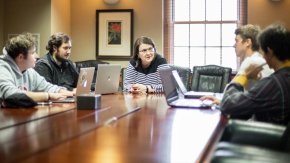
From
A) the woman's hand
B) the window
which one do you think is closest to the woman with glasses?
the woman's hand

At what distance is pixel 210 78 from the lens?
16.6 feet

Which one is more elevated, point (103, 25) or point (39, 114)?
point (103, 25)

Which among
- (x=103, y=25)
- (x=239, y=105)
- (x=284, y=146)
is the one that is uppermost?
(x=103, y=25)

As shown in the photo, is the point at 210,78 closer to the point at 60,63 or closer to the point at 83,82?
the point at 60,63

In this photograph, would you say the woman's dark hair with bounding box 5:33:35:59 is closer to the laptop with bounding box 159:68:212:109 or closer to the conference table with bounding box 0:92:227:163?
the conference table with bounding box 0:92:227:163

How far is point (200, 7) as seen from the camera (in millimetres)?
6281

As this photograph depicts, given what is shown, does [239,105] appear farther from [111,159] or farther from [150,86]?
[150,86]

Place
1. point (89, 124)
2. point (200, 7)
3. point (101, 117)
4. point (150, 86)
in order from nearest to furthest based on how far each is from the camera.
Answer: point (89, 124), point (101, 117), point (150, 86), point (200, 7)

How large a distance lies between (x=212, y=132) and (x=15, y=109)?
1.40 m

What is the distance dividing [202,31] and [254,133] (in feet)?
14.0

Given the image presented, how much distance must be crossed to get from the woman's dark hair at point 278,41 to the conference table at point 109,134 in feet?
1.63

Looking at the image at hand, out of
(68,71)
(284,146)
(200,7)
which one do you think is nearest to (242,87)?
(284,146)

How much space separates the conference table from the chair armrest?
68 mm

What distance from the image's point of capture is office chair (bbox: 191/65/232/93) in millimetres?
4988
